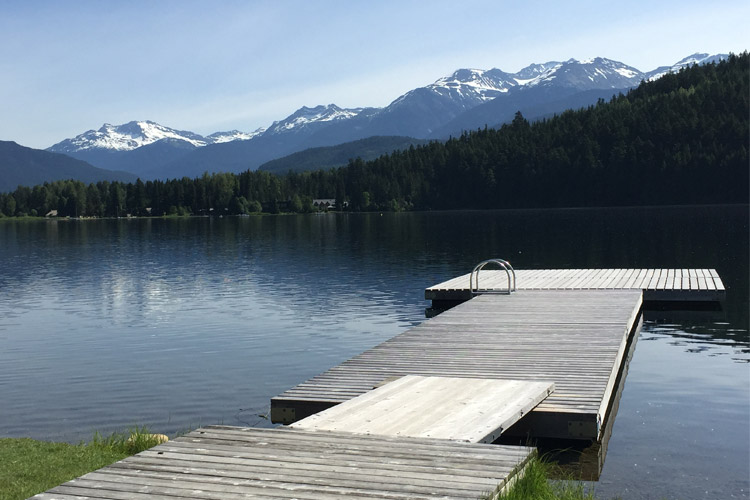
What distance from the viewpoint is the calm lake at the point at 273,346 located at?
13.7m

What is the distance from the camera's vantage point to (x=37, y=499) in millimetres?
7223

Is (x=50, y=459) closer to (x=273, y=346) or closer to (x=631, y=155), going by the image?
(x=273, y=346)

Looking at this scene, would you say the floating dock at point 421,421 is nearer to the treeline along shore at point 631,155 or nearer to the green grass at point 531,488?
the green grass at point 531,488

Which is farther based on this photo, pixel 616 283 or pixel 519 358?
pixel 616 283

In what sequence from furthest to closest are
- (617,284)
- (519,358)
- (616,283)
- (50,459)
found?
1. (616,283)
2. (617,284)
3. (519,358)
4. (50,459)

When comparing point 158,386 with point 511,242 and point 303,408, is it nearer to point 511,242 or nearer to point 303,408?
point 303,408

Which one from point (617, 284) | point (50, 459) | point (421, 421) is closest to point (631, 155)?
point (617, 284)

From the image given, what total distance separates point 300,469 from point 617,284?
23667 mm

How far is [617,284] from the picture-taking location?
29.7 m

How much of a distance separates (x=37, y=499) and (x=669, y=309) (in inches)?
996

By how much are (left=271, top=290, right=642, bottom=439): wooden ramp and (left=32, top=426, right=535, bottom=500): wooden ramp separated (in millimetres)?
3606

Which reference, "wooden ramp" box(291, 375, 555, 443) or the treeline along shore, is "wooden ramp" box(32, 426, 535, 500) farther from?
the treeline along shore

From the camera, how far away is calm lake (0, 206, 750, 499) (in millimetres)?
13656

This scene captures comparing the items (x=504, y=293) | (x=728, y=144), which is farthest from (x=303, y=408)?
(x=728, y=144)
